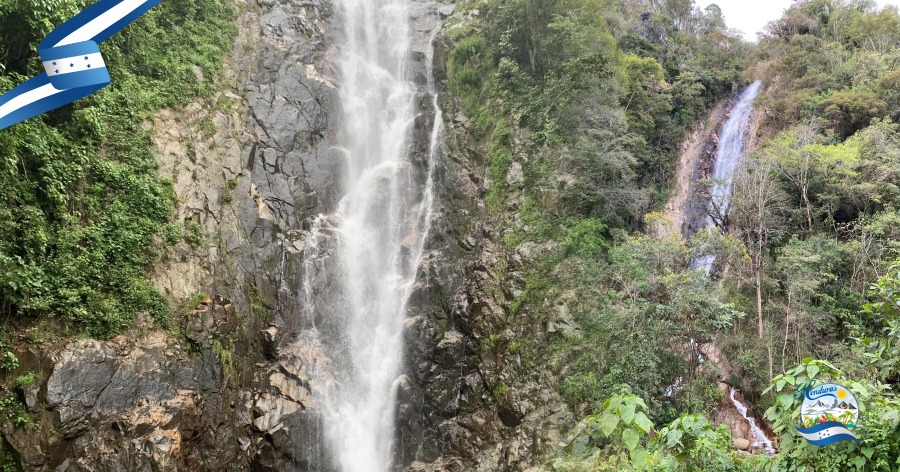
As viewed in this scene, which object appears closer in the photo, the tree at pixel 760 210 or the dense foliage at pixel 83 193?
the dense foliage at pixel 83 193

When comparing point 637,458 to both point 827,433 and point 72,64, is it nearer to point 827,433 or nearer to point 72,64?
point 827,433

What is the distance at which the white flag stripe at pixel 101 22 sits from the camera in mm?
3238

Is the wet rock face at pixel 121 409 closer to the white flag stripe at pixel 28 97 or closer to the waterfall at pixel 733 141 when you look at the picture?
the white flag stripe at pixel 28 97

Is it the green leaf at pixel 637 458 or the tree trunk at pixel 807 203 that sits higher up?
the green leaf at pixel 637 458

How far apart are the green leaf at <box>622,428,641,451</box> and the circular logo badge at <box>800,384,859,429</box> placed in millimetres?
1092

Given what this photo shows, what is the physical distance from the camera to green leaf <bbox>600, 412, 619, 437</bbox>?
3.04m

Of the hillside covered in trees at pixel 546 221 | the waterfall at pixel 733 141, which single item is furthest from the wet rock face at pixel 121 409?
the waterfall at pixel 733 141

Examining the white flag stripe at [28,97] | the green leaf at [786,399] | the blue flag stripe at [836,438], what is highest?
the white flag stripe at [28,97]

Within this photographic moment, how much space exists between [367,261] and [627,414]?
14481 mm

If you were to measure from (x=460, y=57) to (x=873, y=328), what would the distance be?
1784cm

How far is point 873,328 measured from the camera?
39.9ft

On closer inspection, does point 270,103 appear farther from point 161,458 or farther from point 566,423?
point 566,423

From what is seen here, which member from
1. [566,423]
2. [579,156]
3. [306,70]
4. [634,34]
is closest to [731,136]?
[634,34]

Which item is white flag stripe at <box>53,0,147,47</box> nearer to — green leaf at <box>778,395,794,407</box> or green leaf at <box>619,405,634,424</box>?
green leaf at <box>619,405,634,424</box>
